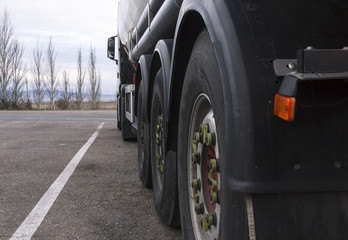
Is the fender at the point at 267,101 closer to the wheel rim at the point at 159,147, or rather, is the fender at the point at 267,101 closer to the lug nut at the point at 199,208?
the lug nut at the point at 199,208

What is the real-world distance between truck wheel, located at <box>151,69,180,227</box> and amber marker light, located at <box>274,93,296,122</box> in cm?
126

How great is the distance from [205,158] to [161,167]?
1.34m

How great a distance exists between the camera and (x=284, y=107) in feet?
4.19

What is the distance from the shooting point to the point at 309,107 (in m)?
1.32

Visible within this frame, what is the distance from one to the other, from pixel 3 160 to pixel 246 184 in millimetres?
5640

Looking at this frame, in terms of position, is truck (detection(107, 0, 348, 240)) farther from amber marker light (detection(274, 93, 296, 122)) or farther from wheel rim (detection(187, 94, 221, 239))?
wheel rim (detection(187, 94, 221, 239))

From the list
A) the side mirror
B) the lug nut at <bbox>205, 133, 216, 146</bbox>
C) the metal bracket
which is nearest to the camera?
the metal bracket

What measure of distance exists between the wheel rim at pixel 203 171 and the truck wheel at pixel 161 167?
0.44 meters

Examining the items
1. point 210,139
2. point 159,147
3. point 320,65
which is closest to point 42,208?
point 159,147

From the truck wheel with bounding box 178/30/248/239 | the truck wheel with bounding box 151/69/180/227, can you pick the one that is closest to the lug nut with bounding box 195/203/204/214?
the truck wheel with bounding box 178/30/248/239

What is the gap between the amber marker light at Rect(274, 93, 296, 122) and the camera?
4.09ft

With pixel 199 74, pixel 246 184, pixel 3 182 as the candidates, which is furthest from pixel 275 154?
pixel 3 182

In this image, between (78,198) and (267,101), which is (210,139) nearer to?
(267,101)

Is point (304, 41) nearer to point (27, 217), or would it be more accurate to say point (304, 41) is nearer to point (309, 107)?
point (309, 107)
